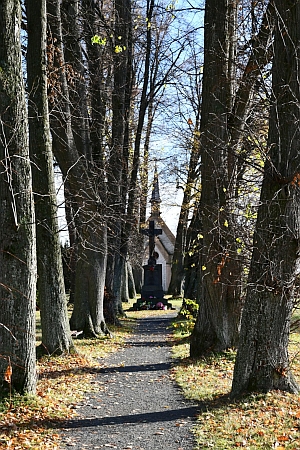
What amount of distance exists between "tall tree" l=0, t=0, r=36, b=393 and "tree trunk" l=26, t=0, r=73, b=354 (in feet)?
8.64

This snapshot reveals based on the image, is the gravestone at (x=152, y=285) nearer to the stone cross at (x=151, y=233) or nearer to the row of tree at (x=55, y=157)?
the stone cross at (x=151, y=233)

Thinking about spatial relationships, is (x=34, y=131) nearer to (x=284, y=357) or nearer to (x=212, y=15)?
(x=212, y=15)

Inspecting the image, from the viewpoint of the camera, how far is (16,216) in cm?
766

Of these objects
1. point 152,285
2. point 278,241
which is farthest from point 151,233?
point 278,241

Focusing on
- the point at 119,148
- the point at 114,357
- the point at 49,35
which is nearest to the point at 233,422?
the point at 114,357

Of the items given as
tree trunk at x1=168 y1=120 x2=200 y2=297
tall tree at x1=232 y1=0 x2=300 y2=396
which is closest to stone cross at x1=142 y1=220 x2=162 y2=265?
tree trunk at x1=168 y1=120 x2=200 y2=297

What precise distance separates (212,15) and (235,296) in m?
5.94

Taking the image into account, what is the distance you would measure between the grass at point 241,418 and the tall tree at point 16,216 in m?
2.62

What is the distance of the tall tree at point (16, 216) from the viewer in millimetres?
7645

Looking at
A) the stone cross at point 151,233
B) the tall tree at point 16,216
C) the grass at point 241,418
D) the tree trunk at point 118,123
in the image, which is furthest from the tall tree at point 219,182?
the stone cross at point 151,233

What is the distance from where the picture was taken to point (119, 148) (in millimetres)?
18484

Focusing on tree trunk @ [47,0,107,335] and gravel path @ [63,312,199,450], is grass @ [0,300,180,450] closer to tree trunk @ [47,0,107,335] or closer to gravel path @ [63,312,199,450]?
gravel path @ [63,312,199,450]

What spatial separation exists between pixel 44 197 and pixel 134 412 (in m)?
4.69

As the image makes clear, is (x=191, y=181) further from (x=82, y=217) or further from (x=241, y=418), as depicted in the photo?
(x=241, y=418)
